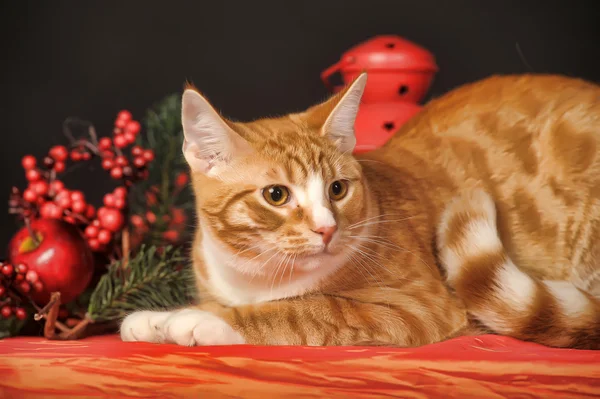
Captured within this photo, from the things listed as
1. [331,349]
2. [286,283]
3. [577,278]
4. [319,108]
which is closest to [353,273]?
[286,283]

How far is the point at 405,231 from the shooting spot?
1.58m

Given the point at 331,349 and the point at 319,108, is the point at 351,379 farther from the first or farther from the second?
the point at 319,108

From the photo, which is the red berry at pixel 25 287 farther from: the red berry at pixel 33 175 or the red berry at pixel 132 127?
the red berry at pixel 132 127

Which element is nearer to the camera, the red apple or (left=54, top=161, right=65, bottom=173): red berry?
the red apple

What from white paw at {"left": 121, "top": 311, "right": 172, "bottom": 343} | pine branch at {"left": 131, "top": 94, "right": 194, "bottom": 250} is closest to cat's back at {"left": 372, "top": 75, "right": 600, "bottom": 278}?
pine branch at {"left": 131, "top": 94, "right": 194, "bottom": 250}

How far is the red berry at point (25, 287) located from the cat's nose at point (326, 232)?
0.60m

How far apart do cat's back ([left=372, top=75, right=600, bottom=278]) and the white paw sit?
0.72 metres

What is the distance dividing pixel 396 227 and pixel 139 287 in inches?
23.0

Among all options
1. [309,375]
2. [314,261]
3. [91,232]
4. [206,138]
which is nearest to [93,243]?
[91,232]

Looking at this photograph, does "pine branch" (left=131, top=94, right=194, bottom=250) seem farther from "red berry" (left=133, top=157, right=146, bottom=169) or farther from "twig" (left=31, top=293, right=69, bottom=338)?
"twig" (left=31, top=293, right=69, bottom=338)

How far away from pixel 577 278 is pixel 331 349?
2.23ft

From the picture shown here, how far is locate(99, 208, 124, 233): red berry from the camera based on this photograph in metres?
1.57

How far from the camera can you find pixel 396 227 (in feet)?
5.19

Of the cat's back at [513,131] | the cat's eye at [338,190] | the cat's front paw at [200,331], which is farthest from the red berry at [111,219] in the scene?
the cat's back at [513,131]
